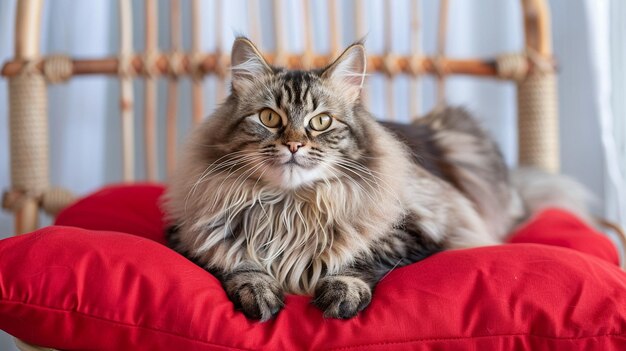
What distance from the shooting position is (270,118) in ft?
A: 4.38

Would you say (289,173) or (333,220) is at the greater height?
(289,173)

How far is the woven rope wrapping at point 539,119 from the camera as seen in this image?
2.41m

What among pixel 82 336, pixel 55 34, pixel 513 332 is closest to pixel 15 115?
pixel 55 34

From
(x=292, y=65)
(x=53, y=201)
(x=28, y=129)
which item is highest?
(x=292, y=65)

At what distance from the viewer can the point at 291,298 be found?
4.04 ft

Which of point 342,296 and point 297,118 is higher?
point 297,118

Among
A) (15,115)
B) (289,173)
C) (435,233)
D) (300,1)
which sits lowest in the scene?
(435,233)

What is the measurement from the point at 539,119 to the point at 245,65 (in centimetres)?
146

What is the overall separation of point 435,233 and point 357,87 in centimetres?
39

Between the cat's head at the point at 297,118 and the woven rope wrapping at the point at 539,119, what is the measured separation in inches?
48.7

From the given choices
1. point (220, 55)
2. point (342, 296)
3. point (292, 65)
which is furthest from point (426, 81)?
point (342, 296)

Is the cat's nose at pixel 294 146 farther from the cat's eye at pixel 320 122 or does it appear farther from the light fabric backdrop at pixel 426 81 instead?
the light fabric backdrop at pixel 426 81

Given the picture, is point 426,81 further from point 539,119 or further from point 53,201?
point 53,201

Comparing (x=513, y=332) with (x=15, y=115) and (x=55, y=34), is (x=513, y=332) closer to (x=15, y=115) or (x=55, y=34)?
(x=15, y=115)
